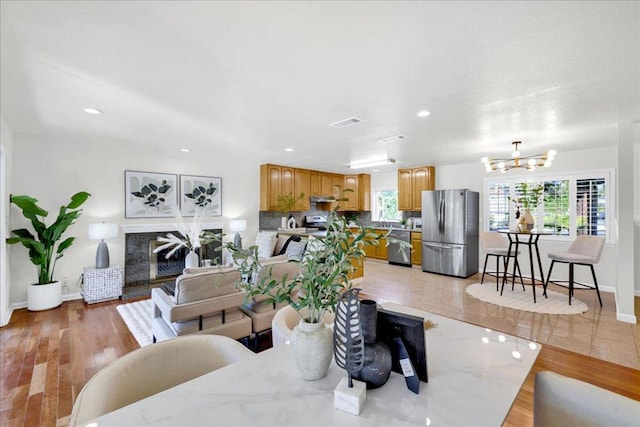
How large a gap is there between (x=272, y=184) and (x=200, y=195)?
153 centimetres

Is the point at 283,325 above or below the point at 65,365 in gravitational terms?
above

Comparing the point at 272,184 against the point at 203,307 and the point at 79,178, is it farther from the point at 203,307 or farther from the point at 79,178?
the point at 203,307

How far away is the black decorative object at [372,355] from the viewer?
91cm

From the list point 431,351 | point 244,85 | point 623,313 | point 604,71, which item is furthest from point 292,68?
point 623,313

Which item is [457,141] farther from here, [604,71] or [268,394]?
[268,394]

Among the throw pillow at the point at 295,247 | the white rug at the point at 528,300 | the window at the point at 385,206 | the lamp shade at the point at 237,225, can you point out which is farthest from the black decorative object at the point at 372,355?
the window at the point at 385,206

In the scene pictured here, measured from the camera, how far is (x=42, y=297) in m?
3.86

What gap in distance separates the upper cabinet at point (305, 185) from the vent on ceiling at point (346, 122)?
7.49ft

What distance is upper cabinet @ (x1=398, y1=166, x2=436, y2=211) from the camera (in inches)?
266

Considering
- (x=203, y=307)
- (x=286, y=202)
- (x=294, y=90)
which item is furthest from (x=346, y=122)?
(x=286, y=202)

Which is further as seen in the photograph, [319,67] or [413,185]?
[413,185]

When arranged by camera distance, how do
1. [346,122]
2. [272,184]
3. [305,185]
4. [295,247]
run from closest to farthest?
[346,122]
[295,247]
[272,184]
[305,185]

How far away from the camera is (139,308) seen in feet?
12.9

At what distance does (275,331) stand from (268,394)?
28.6 inches
